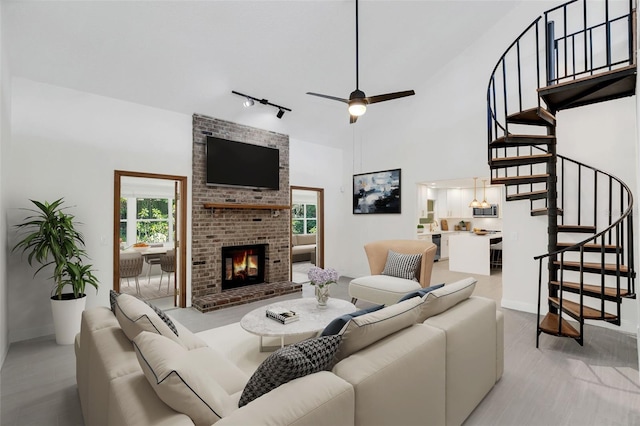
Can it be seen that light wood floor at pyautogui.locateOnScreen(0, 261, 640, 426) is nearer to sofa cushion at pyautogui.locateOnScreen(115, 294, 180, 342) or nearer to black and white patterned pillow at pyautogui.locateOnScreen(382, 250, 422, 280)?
sofa cushion at pyautogui.locateOnScreen(115, 294, 180, 342)

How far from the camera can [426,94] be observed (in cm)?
567

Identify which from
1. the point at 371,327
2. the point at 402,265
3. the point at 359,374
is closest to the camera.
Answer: the point at 359,374

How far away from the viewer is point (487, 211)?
354 inches

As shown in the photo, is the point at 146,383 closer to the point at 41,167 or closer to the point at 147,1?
the point at 147,1

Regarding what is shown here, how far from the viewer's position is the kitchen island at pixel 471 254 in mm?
7119

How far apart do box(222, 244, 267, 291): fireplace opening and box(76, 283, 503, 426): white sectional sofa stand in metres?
2.82

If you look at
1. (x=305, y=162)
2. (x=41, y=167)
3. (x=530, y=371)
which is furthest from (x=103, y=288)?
(x=530, y=371)

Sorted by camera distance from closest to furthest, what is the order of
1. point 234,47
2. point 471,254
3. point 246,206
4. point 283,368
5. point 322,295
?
point 283,368 < point 322,295 < point 234,47 < point 246,206 < point 471,254

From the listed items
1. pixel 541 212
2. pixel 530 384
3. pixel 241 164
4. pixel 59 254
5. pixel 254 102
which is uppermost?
pixel 254 102

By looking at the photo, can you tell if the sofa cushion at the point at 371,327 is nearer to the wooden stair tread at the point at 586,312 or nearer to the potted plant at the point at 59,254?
the wooden stair tread at the point at 586,312

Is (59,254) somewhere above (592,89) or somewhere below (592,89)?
below

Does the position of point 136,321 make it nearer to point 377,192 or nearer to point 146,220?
point 377,192

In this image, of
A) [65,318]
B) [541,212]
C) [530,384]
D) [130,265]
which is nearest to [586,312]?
[530,384]

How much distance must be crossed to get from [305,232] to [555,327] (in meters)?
6.88
